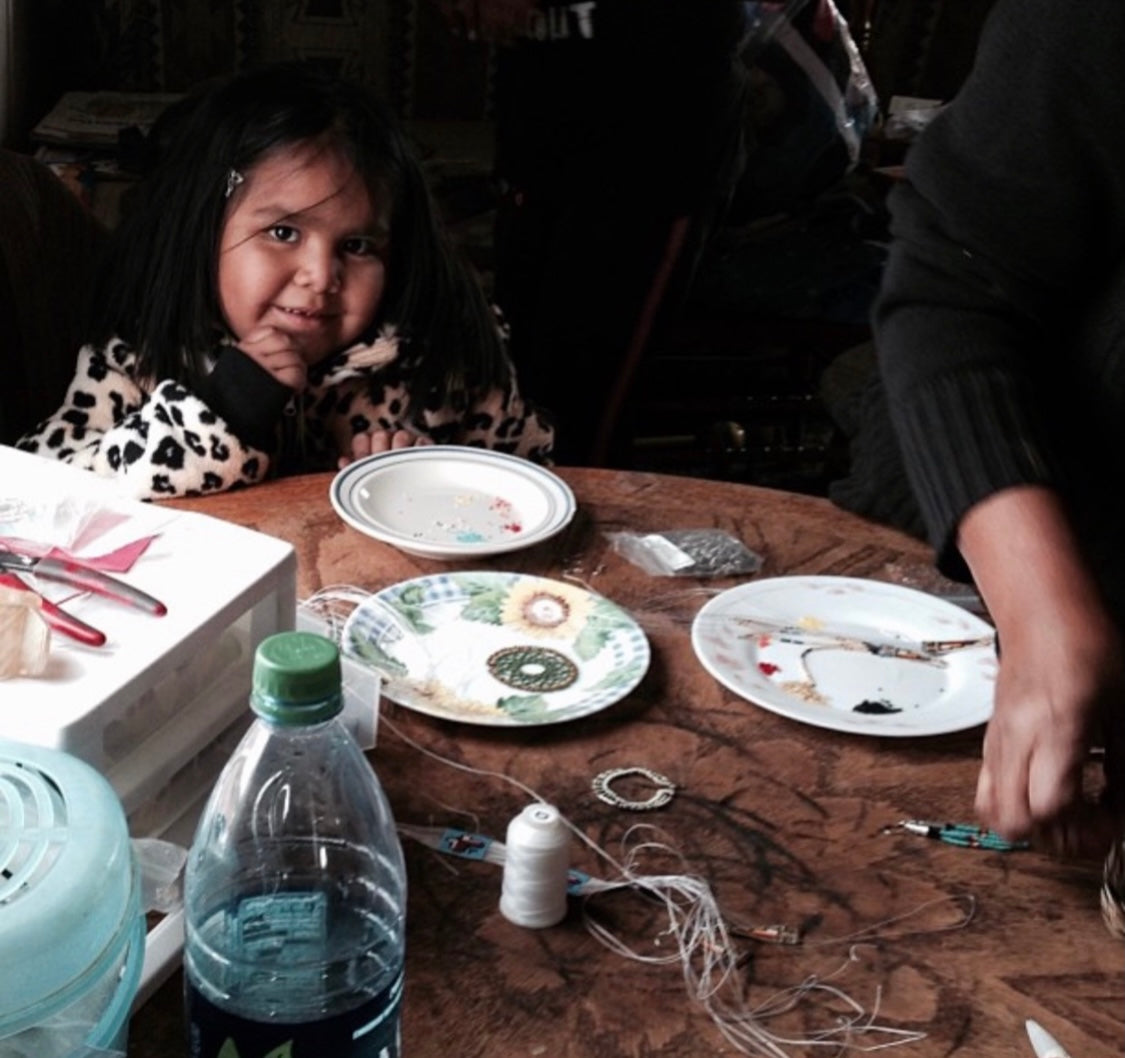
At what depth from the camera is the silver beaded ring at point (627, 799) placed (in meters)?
0.91

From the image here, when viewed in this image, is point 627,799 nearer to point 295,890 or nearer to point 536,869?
point 536,869

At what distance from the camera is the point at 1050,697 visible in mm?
830

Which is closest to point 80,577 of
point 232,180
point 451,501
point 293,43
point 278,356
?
point 451,501

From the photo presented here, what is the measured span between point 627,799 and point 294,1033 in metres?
0.37

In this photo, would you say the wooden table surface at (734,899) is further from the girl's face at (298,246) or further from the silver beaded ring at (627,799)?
the girl's face at (298,246)

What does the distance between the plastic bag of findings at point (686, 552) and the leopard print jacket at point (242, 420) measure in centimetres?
41

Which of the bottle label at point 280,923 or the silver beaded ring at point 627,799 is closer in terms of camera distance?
the bottle label at point 280,923

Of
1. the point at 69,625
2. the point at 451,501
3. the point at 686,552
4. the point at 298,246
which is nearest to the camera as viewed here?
the point at 69,625

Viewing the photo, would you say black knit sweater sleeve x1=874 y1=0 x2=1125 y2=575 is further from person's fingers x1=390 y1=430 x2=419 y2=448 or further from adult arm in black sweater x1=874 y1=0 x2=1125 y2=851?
person's fingers x1=390 y1=430 x2=419 y2=448

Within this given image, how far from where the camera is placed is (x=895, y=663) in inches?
44.1

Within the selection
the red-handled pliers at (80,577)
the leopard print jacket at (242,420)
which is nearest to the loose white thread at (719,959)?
the red-handled pliers at (80,577)

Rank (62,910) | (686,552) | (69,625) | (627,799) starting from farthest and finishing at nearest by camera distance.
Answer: (686,552), (627,799), (69,625), (62,910)

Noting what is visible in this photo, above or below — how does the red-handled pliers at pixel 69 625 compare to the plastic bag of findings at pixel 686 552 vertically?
above

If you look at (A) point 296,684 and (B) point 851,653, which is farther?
(B) point 851,653
